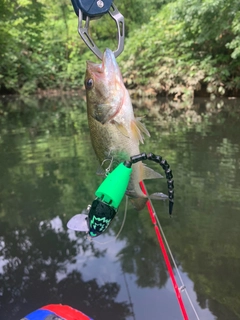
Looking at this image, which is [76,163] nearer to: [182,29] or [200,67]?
[200,67]

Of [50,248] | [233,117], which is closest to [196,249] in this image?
[50,248]

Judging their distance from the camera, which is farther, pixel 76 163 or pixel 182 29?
pixel 182 29

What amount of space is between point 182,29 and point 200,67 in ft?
7.21

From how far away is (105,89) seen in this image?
1.36m

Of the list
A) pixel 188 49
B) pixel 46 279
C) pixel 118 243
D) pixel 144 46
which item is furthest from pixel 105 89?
pixel 144 46

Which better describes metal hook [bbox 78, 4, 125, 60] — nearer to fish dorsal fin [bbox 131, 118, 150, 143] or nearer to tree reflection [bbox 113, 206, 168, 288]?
fish dorsal fin [bbox 131, 118, 150, 143]

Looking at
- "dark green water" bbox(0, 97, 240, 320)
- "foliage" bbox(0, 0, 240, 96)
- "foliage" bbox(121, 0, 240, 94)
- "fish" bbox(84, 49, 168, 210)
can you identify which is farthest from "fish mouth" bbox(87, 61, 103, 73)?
"foliage" bbox(121, 0, 240, 94)

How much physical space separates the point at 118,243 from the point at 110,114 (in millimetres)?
2779

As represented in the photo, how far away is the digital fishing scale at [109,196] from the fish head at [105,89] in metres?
0.22

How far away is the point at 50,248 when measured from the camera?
3871 millimetres

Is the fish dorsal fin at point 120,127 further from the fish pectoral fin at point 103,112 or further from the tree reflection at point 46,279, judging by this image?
the tree reflection at point 46,279

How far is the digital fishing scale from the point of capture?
4.18 feet

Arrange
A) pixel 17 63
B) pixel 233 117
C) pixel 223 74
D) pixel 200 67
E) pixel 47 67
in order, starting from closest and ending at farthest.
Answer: pixel 233 117 < pixel 223 74 < pixel 200 67 < pixel 17 63 < pixel 47 67

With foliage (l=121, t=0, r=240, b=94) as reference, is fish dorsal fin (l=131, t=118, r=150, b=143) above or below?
below
